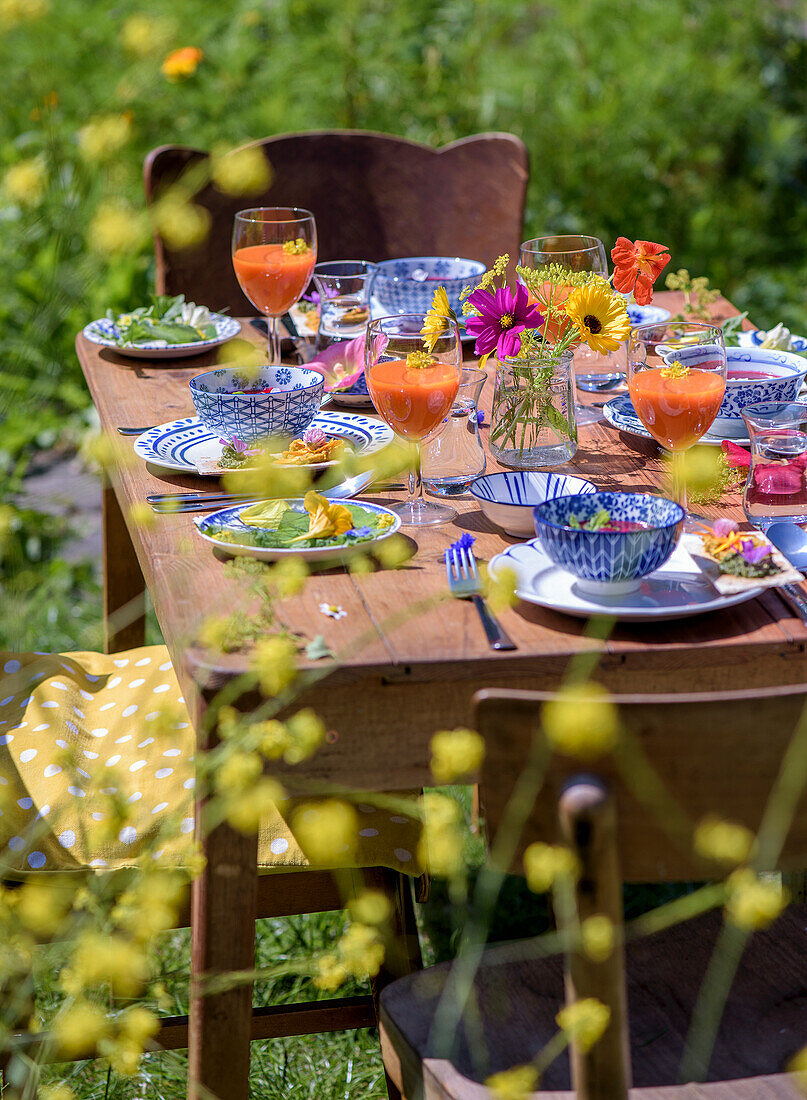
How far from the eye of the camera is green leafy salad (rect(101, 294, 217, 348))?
2168mm

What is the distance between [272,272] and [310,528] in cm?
80

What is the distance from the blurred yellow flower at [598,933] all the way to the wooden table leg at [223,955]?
0.40 metres

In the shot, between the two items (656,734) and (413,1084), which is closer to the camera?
(656,734)

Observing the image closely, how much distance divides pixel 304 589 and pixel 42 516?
2181mm

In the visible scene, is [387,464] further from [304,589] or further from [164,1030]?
[164,1030]

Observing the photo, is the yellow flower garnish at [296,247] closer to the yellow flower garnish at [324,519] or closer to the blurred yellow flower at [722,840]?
the yellow flower garnish at [324,519]

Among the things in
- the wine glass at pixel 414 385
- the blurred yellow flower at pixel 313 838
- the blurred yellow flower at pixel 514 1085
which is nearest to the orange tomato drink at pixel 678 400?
the wine glass at pixel 414 385

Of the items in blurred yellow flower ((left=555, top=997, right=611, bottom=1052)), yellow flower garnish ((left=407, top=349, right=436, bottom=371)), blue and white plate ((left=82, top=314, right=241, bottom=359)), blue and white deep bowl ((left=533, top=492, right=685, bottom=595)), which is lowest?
blue and white plate ((left=82, top=314, right=241, bottom=359))

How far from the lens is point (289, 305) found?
6.93 feet

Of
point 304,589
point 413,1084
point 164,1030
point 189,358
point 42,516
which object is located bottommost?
point 42,516

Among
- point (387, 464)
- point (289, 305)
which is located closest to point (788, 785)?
point (387, 464)

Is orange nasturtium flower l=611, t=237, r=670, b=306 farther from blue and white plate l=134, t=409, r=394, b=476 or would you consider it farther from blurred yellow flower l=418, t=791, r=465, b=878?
blurred yellow flower l=418, t=791, r=465, b=878

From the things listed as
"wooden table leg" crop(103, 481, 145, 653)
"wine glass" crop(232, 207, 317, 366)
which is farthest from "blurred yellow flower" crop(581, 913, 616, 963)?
"wooden table leg" crop(103, 481, 145, 653)

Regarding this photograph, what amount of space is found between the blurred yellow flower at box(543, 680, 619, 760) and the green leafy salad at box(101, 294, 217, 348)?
149 centimetres
